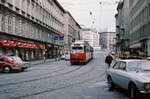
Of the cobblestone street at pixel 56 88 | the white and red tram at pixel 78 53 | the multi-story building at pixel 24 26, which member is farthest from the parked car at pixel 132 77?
the multi-story building at pixel 24 26

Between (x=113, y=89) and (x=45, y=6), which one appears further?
(x=45, y=6)

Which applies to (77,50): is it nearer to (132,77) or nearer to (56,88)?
(56,88)

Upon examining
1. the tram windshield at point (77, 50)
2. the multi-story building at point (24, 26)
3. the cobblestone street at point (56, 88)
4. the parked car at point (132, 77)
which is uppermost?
the multi-story building at point (24, 26)

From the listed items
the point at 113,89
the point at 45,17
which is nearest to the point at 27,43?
the point at 45,17

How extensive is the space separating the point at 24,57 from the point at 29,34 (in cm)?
456

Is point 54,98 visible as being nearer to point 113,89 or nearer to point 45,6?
point 113,89

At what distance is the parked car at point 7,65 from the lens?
19.1 meters

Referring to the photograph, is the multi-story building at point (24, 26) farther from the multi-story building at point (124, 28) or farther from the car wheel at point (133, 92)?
the multi-story building at point (124, 28)

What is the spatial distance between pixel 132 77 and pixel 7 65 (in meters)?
14.3

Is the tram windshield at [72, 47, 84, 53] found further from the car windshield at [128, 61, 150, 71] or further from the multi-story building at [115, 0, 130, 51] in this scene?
the multi-story building at [115, 0, 130, 51]

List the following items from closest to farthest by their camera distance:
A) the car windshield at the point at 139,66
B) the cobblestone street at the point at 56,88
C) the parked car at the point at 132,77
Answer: the parked car at the point at 132,77 → the car windshield at the point at 139,66 → the cobblestone street at the point at 56,88

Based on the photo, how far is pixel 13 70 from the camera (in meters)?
19.1

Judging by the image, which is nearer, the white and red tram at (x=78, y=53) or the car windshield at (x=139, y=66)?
the car windshield at (x=139, y=66)

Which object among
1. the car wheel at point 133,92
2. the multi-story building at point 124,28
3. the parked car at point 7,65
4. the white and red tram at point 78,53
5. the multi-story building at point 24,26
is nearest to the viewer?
the car wheel at point 133,92
